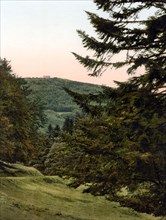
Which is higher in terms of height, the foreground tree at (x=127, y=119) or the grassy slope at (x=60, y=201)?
the foreground tree at (x=127, y=119)

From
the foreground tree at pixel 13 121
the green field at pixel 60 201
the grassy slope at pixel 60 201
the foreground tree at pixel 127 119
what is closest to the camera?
the foreground tree at pixel 127 119

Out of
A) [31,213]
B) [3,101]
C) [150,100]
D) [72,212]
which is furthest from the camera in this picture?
[3,101]

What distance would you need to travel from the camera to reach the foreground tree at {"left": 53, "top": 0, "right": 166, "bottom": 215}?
13.0m

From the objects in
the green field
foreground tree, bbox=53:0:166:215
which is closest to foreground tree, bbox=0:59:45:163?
the green field

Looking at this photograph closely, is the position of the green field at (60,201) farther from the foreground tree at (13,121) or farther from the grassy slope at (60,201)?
the foreground tree at (13,121)

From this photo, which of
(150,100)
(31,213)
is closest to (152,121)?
(150,100)

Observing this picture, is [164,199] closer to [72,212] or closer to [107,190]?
[107,190]

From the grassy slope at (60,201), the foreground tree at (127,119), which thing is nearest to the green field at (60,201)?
the grassy slope at (60,201)

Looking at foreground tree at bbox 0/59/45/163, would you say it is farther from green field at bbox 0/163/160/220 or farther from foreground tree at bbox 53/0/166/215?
foreground tree at bbox 53/0/166/215

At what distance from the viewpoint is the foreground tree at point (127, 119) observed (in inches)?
514

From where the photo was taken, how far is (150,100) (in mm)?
13430

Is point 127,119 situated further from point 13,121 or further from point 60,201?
point 13,121

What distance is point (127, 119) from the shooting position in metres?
13.2

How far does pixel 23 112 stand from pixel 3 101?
311 cm
